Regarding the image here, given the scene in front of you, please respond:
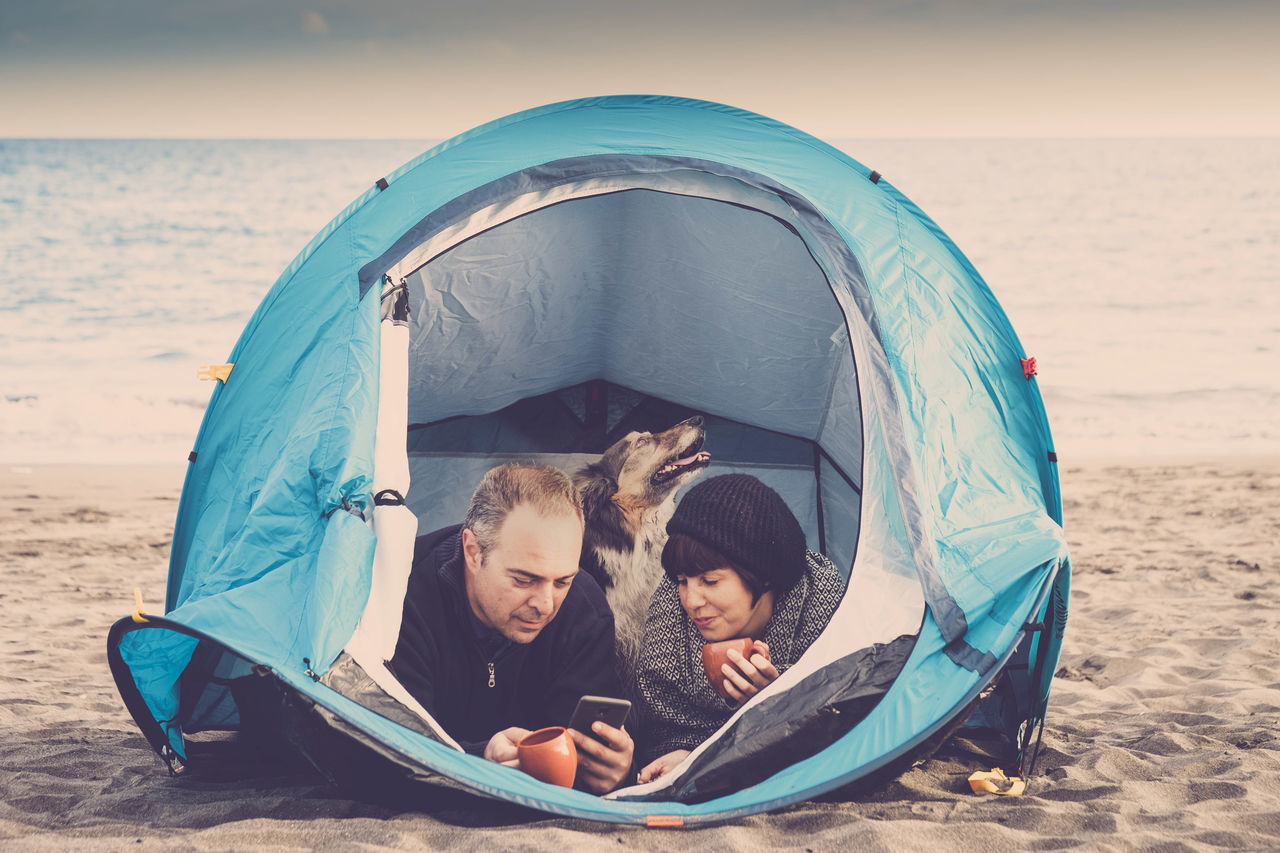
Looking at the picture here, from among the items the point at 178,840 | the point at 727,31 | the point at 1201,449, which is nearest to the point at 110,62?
the point at 727,31

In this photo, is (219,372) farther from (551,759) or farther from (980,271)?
(980,271)

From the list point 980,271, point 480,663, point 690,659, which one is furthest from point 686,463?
point 980,271

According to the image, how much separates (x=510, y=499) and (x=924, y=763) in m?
1.40

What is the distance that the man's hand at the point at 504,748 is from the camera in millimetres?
2537

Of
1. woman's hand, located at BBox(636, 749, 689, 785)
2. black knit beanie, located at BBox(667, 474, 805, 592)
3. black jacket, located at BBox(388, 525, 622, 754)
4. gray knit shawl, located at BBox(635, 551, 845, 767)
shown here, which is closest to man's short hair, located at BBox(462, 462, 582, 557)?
black jacket, located at BBox(388, 525, 622, 754)

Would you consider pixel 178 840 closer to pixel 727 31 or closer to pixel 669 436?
pixel 669 436

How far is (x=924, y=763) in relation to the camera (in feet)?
9.80

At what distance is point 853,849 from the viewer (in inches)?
90.0

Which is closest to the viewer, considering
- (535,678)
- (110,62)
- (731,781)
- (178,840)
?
(178,840)

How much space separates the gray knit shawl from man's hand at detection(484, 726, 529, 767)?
476 millimetres

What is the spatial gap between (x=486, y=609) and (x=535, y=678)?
273 millimetres

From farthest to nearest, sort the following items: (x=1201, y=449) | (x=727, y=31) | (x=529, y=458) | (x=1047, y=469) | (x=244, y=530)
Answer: (x=727, y=31)
(x=1201, y=449)
(x=529, y=458)
(x=1047, y=469)
(x=244, y=530)

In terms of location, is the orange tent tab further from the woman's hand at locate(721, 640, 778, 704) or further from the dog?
the woman's hand at locate(721, 640, 778, 704)

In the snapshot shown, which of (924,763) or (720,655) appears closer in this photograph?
(720,655)
